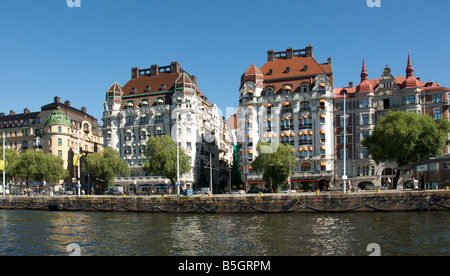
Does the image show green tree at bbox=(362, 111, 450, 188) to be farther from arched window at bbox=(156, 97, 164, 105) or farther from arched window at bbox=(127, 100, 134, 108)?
arched window at bbox=(127, 100, 134, 108)

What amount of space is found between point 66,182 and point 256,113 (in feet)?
240

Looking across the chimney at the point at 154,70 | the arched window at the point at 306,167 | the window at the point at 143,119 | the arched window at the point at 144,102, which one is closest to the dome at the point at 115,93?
the arched window at the point at 144,102

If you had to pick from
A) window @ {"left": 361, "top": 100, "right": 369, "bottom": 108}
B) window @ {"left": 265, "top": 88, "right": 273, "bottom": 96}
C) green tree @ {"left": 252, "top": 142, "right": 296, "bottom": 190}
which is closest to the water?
green tree @ {"left": 252, "top": 142, "right": 296, "bottom": 190}

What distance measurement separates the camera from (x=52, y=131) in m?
147

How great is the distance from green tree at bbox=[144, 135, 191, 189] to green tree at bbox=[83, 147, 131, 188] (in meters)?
13.3

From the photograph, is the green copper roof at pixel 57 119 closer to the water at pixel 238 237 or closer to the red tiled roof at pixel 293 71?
the red tiled roof at pixel 293 71

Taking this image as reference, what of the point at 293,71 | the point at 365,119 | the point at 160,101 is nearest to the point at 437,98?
the point at 365,119

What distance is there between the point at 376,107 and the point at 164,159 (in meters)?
59.4

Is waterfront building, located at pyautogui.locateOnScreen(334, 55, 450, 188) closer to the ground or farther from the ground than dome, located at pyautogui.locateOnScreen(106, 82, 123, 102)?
closer to the ground

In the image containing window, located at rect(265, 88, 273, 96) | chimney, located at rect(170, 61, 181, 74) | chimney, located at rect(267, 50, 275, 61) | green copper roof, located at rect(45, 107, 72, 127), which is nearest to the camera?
window, located at rect(265, 88, 273, 96)

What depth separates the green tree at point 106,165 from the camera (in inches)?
4616

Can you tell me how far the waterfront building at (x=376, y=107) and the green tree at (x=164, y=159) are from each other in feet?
143

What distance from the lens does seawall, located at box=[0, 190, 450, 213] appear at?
209ft
